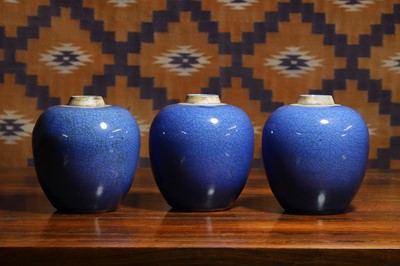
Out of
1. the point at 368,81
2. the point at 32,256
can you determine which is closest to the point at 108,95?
the point at 368,81

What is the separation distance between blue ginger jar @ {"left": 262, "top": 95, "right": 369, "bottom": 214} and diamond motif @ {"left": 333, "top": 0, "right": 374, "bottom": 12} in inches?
22.7

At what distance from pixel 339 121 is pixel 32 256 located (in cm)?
42

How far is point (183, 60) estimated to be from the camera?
1.65m

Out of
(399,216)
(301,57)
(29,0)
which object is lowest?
(399,216)

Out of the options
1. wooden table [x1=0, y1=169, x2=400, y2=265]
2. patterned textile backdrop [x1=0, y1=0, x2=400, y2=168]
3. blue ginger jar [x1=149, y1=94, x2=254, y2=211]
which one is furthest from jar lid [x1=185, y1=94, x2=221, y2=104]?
patterned textile backdrop [x1=0, y1=0, x2=400, y2=168]

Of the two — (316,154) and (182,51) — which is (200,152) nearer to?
(316,154)

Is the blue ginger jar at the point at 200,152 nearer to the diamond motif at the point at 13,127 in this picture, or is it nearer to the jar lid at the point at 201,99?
the jar lid at the point at 201,99

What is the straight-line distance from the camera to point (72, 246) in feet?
2.97

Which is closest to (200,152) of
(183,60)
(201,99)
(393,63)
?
(201,99)

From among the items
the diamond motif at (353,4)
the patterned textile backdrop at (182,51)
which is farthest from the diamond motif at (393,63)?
the diamond motif at (353,4)

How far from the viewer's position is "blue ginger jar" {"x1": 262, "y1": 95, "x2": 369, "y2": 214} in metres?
1.07

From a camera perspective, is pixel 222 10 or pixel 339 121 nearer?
pixel 339 121

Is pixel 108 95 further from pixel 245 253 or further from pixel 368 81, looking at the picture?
pixel 245 253

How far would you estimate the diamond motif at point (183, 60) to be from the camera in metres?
1.65
